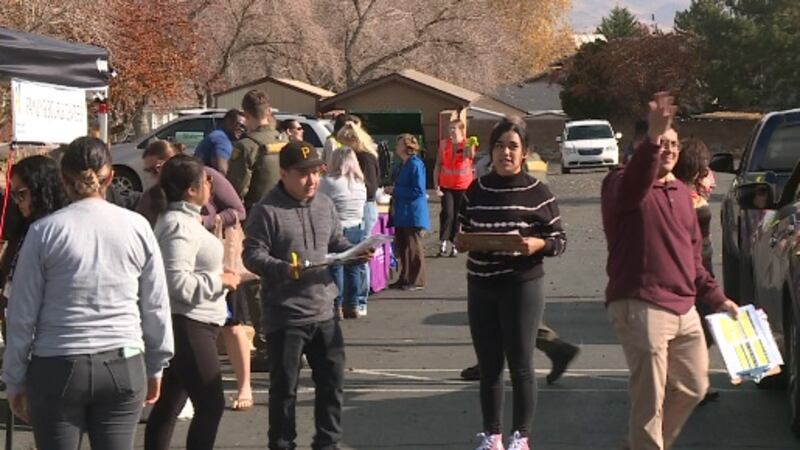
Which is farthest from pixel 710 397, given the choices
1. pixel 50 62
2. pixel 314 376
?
pixel 50 62

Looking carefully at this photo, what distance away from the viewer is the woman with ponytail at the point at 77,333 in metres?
5.50

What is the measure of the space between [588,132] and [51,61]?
4038cm

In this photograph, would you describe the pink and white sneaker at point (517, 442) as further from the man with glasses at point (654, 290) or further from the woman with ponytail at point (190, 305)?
the woman with ponytail at point (190, 305)

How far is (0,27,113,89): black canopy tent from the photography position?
9930 mm

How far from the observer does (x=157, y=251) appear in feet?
19.1

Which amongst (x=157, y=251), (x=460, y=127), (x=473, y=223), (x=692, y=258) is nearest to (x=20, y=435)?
(x=473, y=223)

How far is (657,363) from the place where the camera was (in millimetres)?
6781

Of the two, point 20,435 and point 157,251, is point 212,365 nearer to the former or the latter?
point 157,251

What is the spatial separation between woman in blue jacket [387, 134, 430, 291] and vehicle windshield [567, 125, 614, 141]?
3356cm

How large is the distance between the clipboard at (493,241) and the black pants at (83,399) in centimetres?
264

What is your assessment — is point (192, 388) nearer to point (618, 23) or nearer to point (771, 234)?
point (771, 234)

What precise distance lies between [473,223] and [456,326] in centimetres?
542

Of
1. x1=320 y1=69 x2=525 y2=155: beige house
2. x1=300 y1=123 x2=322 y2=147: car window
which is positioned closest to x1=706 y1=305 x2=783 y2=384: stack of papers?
x1=300 y1=123 x2=322 y2=147: car window

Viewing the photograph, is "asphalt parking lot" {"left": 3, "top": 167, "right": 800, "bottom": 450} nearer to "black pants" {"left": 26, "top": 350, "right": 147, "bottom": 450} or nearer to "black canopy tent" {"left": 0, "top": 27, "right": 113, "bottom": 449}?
"black canopy tent" {"left": 0, "top": 27, "right": 113, "bottom": 449}
